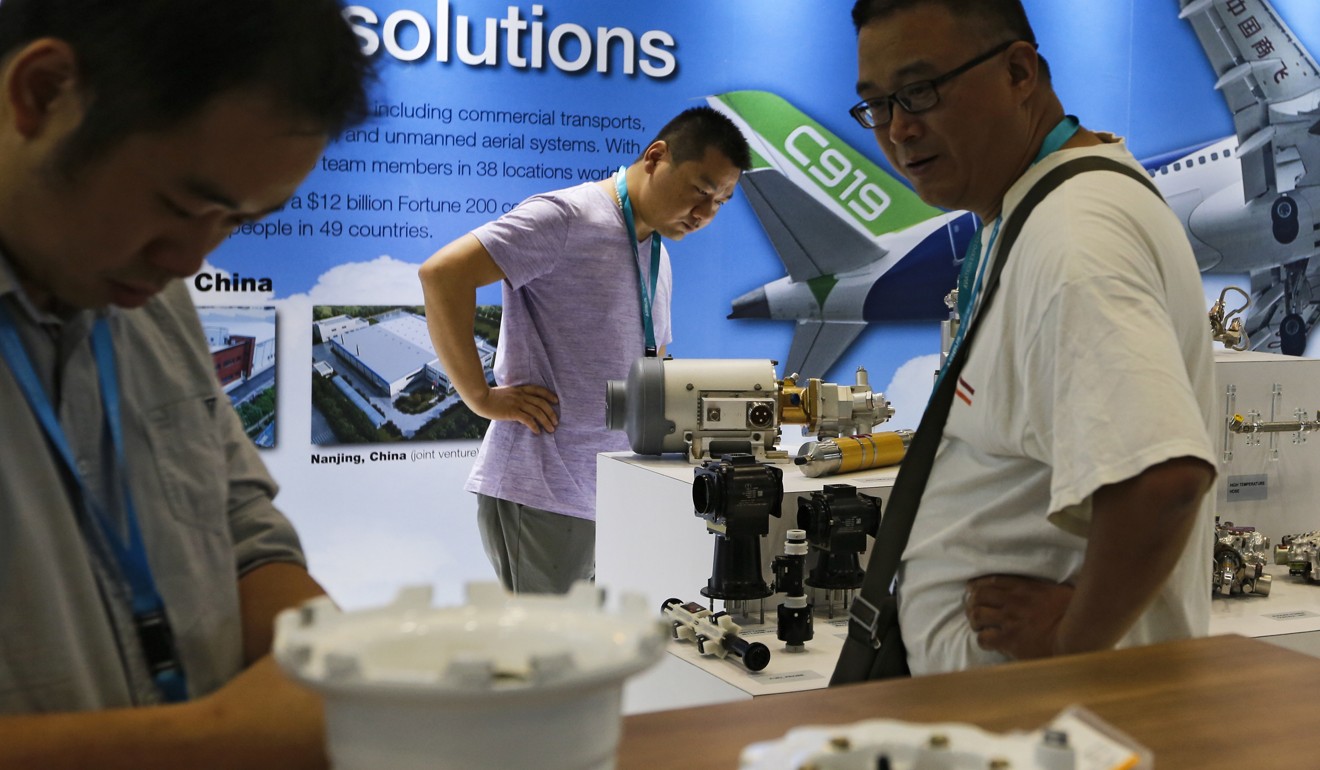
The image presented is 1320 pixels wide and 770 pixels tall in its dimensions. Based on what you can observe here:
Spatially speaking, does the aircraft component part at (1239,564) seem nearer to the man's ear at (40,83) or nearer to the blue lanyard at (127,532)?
the blue lanyard at (127,532)

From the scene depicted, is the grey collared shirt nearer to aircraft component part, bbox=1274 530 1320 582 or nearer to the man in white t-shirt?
the man in white t-shirt

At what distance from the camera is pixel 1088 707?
3.09 ft

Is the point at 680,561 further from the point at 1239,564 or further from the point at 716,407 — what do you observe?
the point at 1239,564

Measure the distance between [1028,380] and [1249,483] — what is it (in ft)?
7.12

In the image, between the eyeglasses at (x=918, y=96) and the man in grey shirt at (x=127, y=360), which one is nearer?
the man in grey shirt at (x=127, y=360)

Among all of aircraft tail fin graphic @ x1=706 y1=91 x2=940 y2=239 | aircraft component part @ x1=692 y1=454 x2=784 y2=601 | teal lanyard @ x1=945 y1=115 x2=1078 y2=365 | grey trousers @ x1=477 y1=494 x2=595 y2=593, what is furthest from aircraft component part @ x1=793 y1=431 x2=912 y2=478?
aircraft tail fin graphic @ x1=706 y1=91 x2=940 y2=239

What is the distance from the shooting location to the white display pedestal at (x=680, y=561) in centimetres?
231

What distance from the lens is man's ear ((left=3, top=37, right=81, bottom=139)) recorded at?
34.2 inches

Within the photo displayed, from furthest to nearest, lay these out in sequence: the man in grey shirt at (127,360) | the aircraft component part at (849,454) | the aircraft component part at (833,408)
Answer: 1. the aircraft component part at (833,408)
2. the aircraft component part at (849,454)
3. the man in grey shirt at (127,360)

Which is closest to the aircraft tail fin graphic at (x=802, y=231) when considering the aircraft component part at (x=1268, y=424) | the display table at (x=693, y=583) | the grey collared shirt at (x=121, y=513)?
the display table at (x=693, y=583)

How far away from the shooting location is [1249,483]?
332cm

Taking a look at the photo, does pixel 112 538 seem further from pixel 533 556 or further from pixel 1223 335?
pixel 1223 335

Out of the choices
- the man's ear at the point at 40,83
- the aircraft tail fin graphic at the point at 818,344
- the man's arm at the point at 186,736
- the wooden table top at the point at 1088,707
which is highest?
the man's ear at the point at 40,83

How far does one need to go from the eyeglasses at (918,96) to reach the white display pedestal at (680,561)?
102cm
